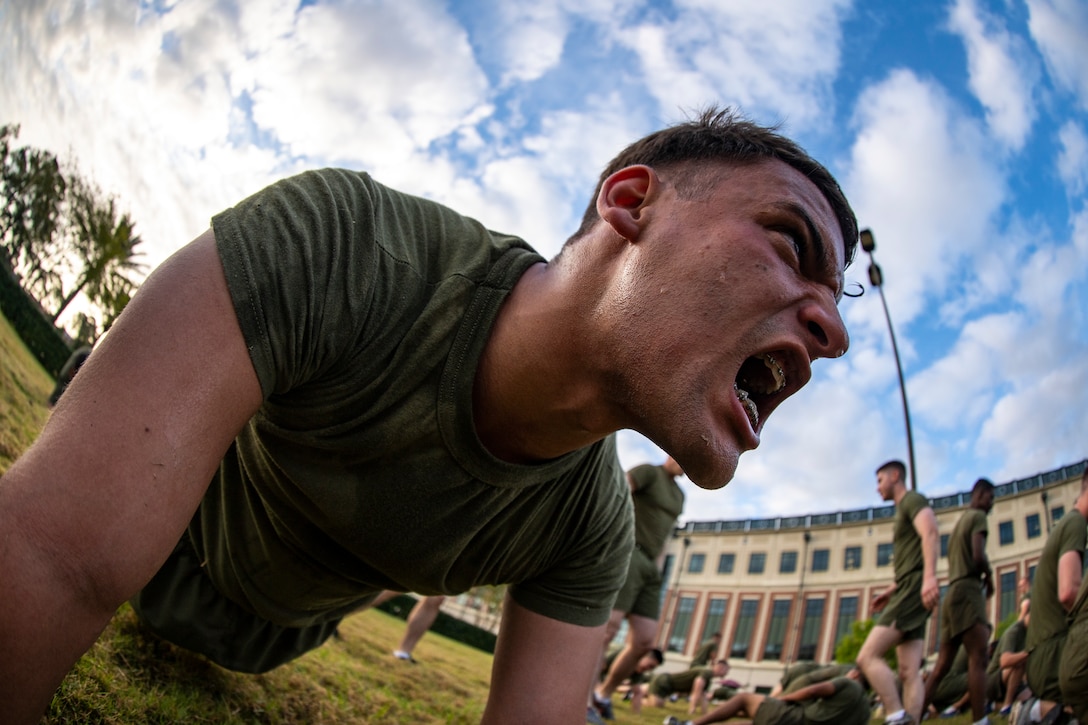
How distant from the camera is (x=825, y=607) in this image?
48094mm

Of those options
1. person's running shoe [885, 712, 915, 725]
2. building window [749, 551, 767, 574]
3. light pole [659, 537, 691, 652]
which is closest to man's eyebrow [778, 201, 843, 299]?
person's running shoe [885, 712, 915, 725]

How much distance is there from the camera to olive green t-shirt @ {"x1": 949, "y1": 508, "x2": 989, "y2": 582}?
669cm

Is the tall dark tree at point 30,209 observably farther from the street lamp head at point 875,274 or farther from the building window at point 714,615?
the building window at point 714,615

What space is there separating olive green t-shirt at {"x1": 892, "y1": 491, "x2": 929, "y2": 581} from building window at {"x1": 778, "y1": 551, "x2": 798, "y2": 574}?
48025mm

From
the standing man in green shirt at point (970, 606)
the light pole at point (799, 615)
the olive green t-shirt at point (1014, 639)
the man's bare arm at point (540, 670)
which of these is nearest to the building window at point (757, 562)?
the light pole at point (799, 615)

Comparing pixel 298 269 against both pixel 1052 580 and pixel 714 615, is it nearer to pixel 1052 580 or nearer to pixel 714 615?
pixel 1052 580

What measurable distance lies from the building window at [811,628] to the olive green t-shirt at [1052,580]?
45491 millimetres

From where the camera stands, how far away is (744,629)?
1983 inches

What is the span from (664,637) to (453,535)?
190 feet

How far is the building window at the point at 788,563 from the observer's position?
50828 millimetres

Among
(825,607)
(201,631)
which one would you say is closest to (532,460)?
(201,631)

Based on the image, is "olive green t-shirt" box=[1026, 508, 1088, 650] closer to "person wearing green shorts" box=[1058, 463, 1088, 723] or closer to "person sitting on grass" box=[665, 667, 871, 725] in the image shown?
"person wearing green shorts" box=[1058, 463, 1088, 723]

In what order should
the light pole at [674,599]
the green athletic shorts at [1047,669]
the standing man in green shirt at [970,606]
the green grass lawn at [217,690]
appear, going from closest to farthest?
the green grass lawn at [217,690] → the green athletic shorts at [1047,669] → the standing man in green shirt at [970,606] → the light pole at [674,599]

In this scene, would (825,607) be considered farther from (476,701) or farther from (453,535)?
(453,535)
